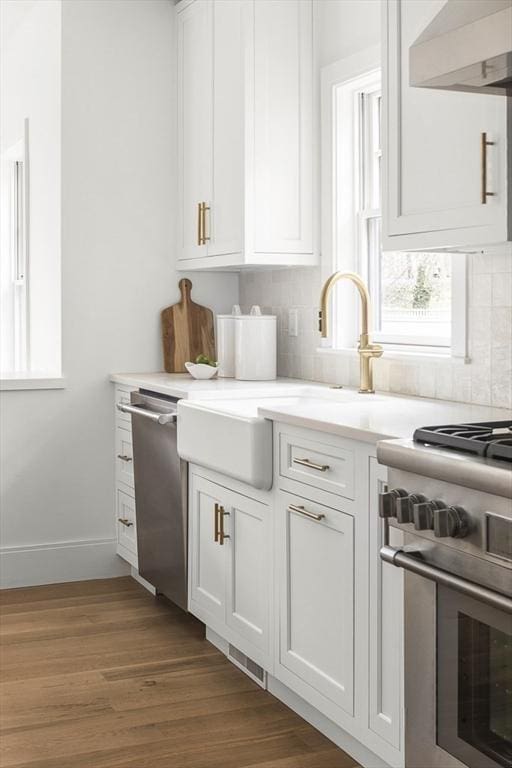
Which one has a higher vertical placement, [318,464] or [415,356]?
[415,356]

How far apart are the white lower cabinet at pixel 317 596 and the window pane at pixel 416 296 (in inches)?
38.2

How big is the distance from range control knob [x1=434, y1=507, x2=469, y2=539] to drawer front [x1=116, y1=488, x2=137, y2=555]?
8.54 ft

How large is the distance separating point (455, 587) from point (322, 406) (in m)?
1.15

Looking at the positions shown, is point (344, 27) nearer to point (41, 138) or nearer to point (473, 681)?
point (41, 138)

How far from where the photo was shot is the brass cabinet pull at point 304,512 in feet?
8.54

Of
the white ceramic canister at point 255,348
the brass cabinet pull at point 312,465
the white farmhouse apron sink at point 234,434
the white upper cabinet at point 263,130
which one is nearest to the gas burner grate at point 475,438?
the brass cabinet pull at point 312,465

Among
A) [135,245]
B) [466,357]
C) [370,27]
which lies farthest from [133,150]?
[466,357]

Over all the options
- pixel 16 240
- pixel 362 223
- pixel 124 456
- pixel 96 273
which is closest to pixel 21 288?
pixel 16 240

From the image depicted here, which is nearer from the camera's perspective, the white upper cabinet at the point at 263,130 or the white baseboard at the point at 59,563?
the white upper cabinet at the point at 263,130

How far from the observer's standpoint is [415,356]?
3.35 metres

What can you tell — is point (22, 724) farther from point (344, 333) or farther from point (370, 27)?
point (370, 27)

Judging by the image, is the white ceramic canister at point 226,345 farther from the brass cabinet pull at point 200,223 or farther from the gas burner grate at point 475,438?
the gas burner grate at point 475,438

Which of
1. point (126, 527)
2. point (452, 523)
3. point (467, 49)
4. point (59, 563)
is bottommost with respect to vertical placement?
point (59, 563)

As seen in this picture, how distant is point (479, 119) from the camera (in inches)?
94.2
